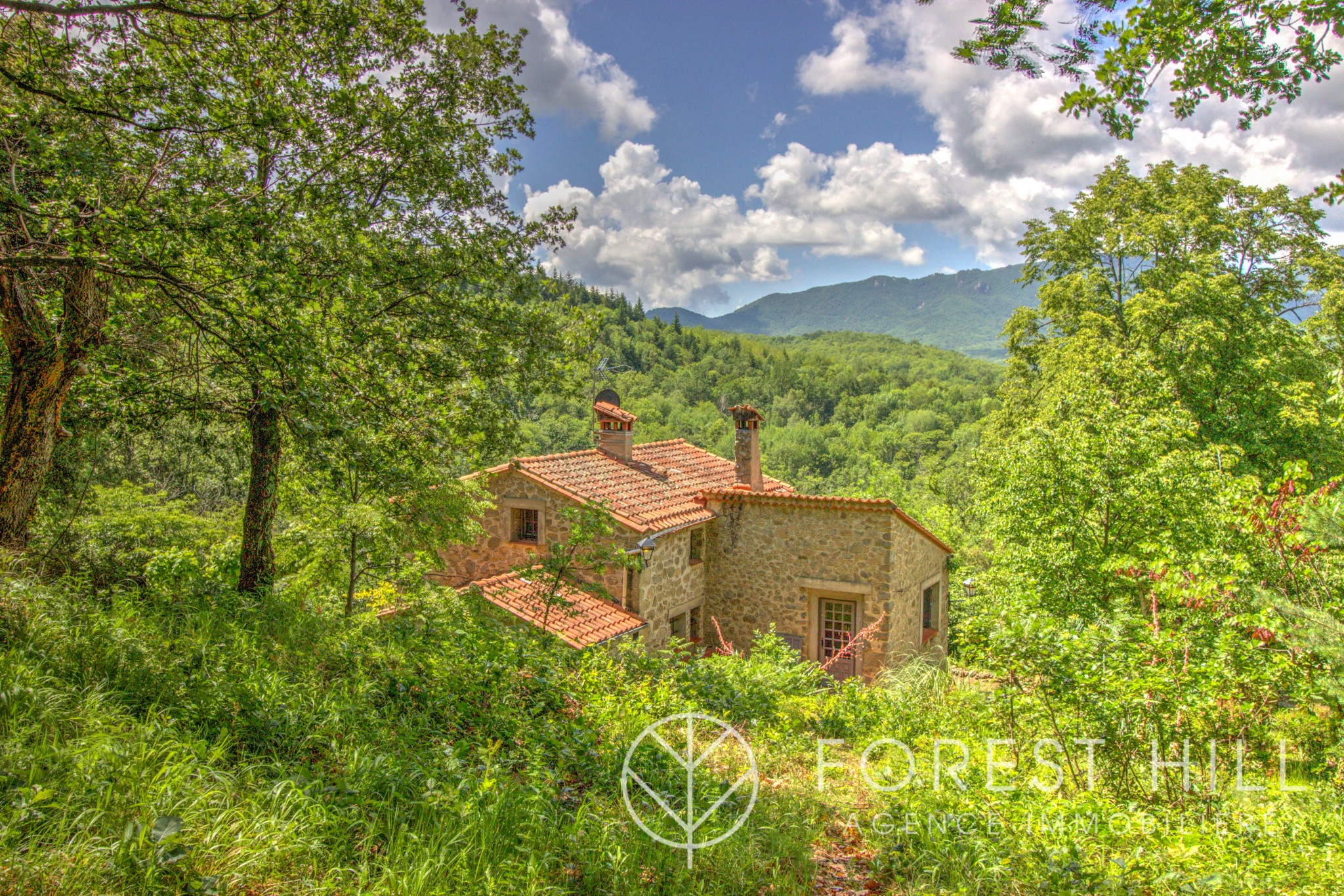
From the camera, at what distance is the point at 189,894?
102 inches

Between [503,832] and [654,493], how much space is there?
9.74 meters

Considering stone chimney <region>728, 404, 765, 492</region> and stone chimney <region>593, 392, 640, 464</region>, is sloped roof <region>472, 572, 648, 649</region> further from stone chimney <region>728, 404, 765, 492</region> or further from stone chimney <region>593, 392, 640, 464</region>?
stone chimney <region>728, 404, 765, 492</region>

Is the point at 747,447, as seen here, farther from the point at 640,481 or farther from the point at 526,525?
the point at 526,525

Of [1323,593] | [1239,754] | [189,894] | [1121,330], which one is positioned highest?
[1121,330]

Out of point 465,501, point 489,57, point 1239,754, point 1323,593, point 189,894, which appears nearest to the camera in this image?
point 189,894

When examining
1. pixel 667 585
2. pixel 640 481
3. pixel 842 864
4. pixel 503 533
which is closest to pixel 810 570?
pixel 667 585

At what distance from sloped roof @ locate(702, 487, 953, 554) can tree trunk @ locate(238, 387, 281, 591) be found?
748 centimetres

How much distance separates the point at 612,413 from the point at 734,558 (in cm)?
406

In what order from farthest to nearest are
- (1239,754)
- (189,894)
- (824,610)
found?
(824,610) → (1239,754) → (189,894)

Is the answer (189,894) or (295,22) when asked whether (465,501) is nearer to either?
(295,22)

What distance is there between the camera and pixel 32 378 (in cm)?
552

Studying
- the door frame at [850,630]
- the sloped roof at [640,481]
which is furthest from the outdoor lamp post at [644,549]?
the door frame at [850,630]

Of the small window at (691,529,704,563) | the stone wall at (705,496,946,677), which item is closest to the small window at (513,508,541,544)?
the small window at (691,529,704,563)

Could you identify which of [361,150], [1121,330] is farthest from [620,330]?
[361,150]
